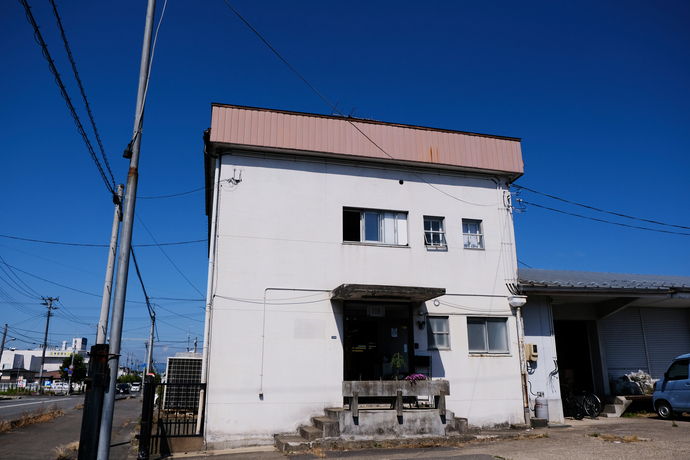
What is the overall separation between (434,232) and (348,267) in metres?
2.98

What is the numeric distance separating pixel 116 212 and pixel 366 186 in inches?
273

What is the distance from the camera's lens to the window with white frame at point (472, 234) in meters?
15.4

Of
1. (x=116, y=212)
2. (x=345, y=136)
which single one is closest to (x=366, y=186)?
(x=345, y=136)

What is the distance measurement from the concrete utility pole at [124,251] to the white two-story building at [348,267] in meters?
4.47

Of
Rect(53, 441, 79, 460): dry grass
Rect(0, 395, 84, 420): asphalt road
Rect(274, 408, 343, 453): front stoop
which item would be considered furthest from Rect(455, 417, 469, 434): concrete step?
Rect(0, 395, 84, 420): asphalt road

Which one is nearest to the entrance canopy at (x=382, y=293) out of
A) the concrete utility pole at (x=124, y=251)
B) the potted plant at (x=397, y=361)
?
the potted plant at (x=397, y=361)

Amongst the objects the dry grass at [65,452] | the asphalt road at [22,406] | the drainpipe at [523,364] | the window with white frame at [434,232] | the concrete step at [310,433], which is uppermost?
the window with white frame at [434,232]

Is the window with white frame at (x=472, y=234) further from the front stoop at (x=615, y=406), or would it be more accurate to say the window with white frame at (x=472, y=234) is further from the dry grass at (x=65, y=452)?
the dry grass at (x=65, y=452)

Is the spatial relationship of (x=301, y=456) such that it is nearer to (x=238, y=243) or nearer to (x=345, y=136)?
(x=238, y=243)

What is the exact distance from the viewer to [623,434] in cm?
1260

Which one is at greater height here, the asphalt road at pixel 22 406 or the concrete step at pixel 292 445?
the concrete step at pixel 292 445

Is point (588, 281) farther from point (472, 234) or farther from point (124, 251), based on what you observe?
point (124, 251)

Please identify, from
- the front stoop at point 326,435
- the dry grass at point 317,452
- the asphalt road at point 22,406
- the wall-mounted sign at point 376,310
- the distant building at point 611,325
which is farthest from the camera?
the asphalt road at point 22,406

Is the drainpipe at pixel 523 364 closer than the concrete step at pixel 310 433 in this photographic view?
No
